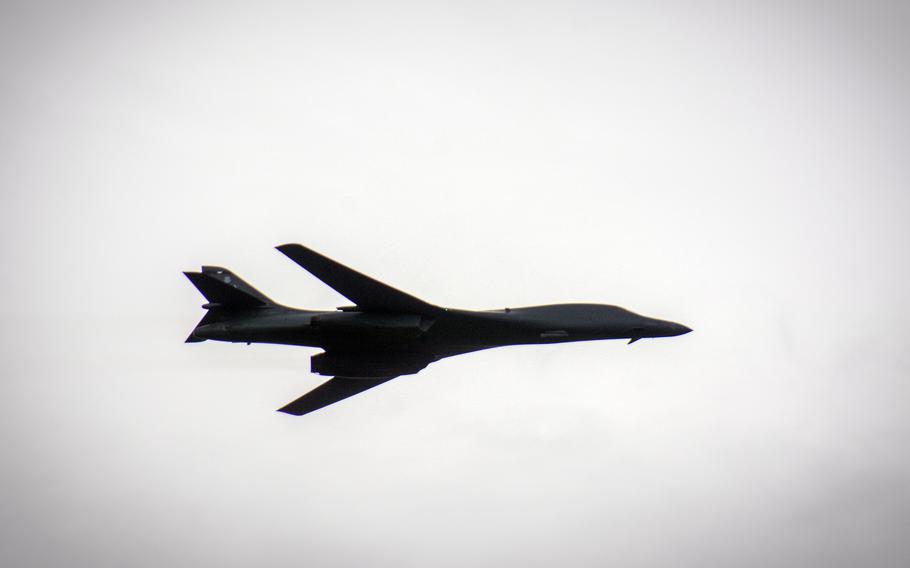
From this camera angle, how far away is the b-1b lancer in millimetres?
24938

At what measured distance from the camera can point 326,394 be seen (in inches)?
1125

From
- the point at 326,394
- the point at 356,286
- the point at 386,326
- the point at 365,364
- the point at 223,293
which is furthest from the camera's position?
the point at 326,394

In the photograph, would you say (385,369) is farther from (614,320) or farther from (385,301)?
(614,320)

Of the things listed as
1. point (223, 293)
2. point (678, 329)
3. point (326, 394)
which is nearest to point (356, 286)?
point (223, 293)

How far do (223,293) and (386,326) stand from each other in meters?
4.77

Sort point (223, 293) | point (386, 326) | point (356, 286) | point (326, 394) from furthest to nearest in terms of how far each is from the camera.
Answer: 1. point (326, 394)
2. point (223, 293)
3. point (386, 326)
4. point (356, 286)

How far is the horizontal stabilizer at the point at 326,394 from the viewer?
1118 inches

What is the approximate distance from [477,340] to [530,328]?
153 cm

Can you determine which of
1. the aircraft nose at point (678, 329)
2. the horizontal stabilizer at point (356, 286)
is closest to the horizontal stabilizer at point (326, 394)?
the horizontal stabilizer at point (356, 286)

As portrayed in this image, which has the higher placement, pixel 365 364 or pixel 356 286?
pixel 356 286

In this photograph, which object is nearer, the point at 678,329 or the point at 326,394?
the point at 678,329

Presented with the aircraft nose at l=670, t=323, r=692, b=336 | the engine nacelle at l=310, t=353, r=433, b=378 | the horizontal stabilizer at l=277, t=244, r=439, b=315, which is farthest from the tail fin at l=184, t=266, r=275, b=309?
the aircraft nose at l=670, t=323, r=692, b=336

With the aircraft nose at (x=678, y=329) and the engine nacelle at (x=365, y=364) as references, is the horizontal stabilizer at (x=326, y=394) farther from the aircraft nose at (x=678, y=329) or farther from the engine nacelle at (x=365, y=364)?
the aircraft nose at (x=678, y=329)

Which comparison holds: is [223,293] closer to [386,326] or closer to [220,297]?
[220,297]
